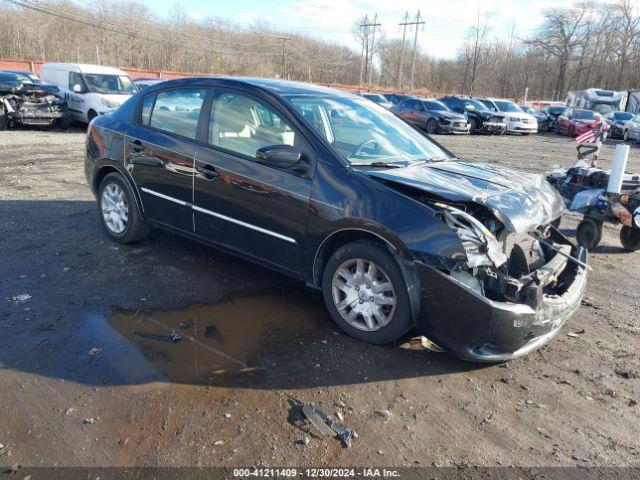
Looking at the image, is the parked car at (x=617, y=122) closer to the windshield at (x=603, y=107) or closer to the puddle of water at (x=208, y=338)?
the windshield at (x=603, y=107)

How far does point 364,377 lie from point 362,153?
1.81 m

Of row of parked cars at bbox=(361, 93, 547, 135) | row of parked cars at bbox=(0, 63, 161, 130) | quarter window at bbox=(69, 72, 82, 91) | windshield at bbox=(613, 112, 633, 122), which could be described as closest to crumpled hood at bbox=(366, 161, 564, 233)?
row of parked cars at bbox=(0, 63, 161, 130)

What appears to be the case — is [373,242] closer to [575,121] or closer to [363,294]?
[363,294]

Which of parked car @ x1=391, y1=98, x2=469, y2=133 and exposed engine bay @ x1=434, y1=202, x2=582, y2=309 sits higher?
parked car @ x1=391, y1=98, x2=469, y2=133

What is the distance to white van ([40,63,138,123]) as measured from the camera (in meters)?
15.4

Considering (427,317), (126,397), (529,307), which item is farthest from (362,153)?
(126,397)

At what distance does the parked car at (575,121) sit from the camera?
2520 centimetres

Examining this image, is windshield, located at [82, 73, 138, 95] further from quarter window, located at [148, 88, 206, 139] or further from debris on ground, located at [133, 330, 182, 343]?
debris on ground, located at [133, 330, 182, 343]

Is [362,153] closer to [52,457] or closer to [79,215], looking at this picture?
[52,457]

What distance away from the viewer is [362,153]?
4.18m

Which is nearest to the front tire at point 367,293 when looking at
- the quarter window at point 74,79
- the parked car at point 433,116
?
the quarter window at point 74,79

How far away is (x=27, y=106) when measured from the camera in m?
14.9

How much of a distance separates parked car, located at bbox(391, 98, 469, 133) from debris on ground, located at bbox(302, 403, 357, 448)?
21.0 meters

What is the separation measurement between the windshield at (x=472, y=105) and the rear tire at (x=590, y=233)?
20844 mm
